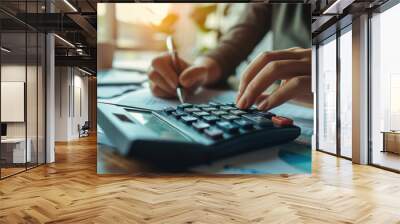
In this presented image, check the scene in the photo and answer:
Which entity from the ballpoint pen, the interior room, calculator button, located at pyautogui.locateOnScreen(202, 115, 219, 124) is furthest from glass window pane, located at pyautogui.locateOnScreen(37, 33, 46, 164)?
calculator button, located at pyautogui.locateOnScreen(202, 115, 219, 124)

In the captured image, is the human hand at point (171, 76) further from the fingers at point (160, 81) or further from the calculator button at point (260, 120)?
the calculator button at point (260, 120)

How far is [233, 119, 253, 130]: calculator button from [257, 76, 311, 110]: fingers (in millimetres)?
373

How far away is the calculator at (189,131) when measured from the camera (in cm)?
586

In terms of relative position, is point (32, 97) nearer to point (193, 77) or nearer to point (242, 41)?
point (193, 77)

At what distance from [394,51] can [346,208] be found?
3993mm

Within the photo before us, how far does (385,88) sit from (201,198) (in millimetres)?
4545

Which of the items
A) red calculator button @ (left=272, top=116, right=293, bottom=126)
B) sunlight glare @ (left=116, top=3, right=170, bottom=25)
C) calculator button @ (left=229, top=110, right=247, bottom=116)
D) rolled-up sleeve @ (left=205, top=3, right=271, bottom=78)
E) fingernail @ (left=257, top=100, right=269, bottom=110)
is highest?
sunlight glare @ (left=116, top=3, right=170, bottom=25)

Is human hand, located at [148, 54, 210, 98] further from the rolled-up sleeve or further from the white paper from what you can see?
the rolled-up sleeve

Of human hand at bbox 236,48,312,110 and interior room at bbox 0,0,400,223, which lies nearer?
interior room at bbox 0,0,400,223

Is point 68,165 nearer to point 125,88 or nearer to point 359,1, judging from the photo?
point 125,88

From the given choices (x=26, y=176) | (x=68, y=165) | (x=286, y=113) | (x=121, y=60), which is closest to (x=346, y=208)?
(x=286, y=113)

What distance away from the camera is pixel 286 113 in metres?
6.05

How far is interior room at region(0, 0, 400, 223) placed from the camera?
4047 mm

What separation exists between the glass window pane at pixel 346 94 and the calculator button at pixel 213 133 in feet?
13.2
